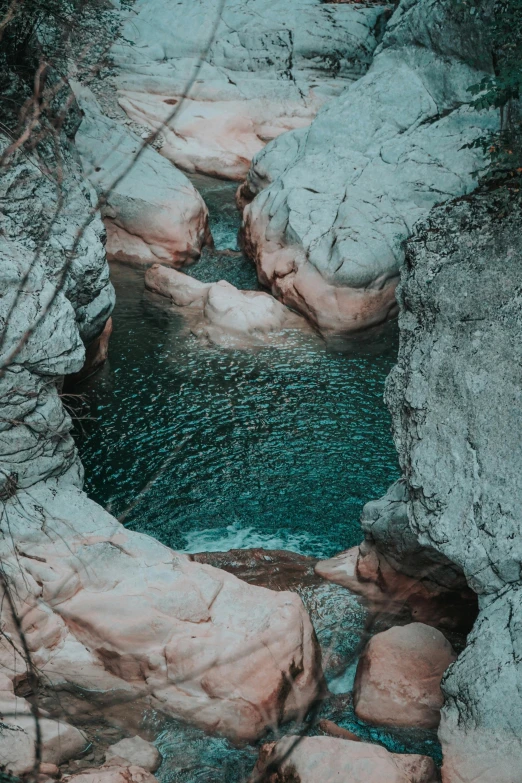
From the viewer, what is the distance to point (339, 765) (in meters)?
5.11

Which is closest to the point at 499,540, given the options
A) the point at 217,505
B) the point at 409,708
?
the point at 409,708

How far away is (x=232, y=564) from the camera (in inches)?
311

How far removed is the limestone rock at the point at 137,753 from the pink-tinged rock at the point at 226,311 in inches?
290

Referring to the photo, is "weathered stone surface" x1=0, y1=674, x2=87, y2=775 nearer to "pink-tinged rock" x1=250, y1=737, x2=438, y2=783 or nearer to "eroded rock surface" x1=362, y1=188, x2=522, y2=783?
"pink-tinged rock" x1=250, y1=737, x2=438, y2=783

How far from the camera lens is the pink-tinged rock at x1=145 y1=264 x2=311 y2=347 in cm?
1244

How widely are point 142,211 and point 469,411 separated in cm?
1003

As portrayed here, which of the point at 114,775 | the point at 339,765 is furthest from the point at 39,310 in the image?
the point at 339,765

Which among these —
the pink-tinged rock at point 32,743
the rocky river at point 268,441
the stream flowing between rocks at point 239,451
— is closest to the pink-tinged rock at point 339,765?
the rocky river at point 268,441

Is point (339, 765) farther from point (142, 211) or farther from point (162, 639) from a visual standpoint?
point (142, 211)

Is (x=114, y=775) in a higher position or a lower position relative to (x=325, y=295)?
lower

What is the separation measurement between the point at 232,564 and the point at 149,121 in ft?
43.5

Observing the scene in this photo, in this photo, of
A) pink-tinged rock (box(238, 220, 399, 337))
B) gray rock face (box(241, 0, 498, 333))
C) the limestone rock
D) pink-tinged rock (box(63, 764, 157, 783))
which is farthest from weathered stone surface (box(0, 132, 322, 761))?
gray rock face (box(241, 0, 498, 333))

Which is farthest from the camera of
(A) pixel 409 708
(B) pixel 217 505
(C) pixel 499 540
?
(B) pixel 217 505

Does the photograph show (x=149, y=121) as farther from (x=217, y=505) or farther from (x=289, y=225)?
(x=217, y=505)
